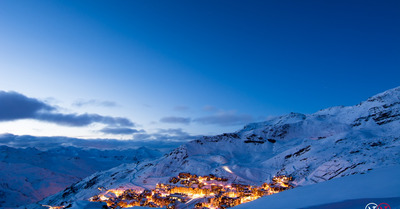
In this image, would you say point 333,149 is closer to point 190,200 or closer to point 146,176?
point 190,200

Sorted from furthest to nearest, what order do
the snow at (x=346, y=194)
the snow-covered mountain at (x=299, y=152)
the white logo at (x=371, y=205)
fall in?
1. the snow-covered mountain at (x=299, y=152)
2. the snow at (x=346, y=194)
3. the white logo at (x=371, y=205)

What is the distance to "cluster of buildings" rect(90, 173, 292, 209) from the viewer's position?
4219 centimetres

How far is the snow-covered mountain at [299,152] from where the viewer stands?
42156 mm

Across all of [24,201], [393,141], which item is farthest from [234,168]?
[24,201]

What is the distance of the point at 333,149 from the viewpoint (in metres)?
51.1

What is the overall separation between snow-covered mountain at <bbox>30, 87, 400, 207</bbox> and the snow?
33734mm

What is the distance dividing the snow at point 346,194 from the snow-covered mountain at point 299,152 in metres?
33.7

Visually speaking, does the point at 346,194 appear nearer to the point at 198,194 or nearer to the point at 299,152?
the point at 198,194

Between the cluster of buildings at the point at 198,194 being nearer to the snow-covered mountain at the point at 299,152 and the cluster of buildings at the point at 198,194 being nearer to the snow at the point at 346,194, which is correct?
the snow-covered mountain at the point at 299,152

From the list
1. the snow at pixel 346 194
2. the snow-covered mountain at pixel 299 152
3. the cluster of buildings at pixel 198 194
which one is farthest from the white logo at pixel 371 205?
the snow-covered mountain at pixel 299 152

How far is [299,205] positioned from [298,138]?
78033 millimetres

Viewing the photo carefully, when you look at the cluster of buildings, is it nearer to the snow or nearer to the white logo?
the snow

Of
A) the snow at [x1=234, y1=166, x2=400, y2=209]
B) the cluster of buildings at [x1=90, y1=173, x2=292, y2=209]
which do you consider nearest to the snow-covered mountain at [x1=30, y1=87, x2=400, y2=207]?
the cluster of buildings at [x1=90, y1=173, x2=292, y2=209]

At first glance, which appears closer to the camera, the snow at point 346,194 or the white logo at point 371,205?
the white logo at point 371,205
